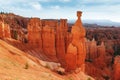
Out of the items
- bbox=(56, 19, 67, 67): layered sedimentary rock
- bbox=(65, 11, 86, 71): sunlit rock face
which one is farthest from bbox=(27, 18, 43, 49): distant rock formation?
bbox=(65, 11, 86, 71): sunlit rock face

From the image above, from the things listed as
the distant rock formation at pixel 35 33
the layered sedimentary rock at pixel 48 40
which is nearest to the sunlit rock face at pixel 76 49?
the layered sedimentary rock at pixel 48 40

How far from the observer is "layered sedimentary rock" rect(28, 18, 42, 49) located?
127 ft

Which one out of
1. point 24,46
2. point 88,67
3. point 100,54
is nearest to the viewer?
point 24,46

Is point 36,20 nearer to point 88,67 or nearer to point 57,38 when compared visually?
point 57,38

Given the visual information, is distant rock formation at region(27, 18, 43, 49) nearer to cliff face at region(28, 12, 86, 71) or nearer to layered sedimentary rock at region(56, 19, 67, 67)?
cliff face at region(28, 12, 86, 71)

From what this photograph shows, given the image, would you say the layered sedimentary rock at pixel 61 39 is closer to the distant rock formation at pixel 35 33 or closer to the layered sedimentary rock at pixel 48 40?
the layered sedimentary rock at pixel 48 40

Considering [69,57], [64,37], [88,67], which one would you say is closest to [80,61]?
[69,57]

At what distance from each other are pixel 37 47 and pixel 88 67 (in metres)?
11.4

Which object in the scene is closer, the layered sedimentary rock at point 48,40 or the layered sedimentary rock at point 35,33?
the layered sedimentary rock at point 35,33

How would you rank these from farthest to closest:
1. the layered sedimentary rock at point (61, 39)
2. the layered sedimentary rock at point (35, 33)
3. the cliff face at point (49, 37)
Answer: the layered sedimentary rock at point (61, 39)
the cliff face at point (49, 37)
the layered sedimentary rock at point (35, 33)

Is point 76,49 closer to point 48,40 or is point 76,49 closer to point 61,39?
point 48,40

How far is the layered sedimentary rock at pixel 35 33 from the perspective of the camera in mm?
38719

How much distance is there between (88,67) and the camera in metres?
46.0

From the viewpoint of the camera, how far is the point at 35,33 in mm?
39031
